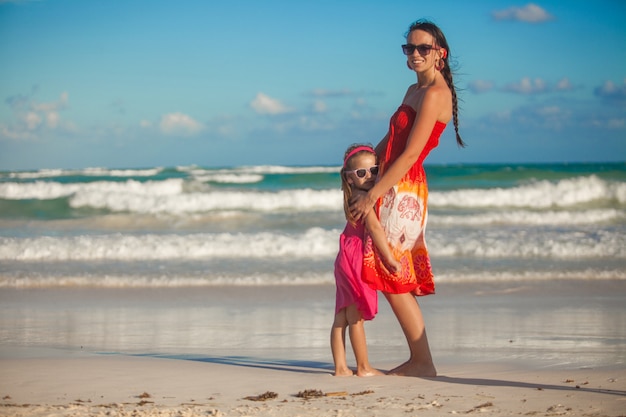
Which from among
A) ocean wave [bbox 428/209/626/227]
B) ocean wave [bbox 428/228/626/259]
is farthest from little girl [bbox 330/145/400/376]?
ocean wave [bbox 428/209/626/227]

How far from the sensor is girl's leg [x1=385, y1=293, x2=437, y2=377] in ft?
14.2

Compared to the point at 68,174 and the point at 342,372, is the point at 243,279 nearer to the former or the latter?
the point at 342,372

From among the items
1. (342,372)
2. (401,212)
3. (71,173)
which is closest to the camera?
(401,212)

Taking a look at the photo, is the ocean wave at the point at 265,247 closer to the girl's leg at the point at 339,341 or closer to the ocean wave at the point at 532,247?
the ocean wave at the point at 532,247

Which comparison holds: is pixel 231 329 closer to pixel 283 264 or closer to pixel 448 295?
pixel 448 295

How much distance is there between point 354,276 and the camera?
426 cm

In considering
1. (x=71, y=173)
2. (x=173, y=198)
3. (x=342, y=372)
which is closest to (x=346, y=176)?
(x=342, y=372)

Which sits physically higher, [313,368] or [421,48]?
[421,48]

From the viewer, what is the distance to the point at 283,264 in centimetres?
1005

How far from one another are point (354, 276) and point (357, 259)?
10cm

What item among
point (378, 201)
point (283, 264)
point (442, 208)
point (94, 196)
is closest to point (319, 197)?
point (442, 208)

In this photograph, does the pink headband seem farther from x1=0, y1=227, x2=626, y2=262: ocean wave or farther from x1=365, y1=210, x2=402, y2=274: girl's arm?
x1=0, y1=227, x2=626, y2=262: ocean wave

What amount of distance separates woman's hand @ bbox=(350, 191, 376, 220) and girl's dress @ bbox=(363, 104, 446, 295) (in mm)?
128

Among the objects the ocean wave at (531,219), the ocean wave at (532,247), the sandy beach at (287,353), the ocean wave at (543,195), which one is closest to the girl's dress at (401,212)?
the sandy beach at (287,353)
